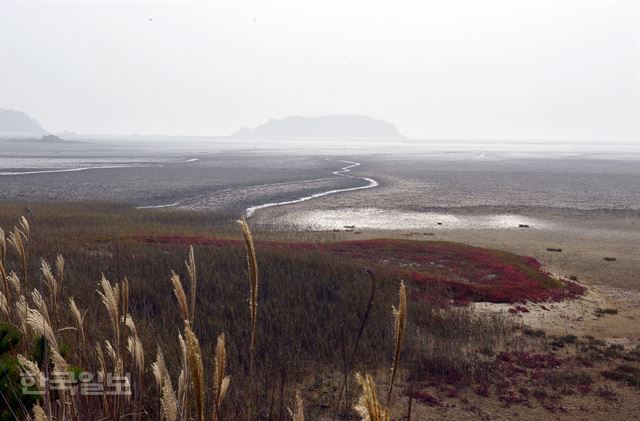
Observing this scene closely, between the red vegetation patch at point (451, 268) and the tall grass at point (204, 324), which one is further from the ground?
the tall grass at point (204, 324)

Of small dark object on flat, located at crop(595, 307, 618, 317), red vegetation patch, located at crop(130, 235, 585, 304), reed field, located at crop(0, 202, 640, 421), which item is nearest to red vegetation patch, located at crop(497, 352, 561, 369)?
reed field, located at crop(0, 202, 640, 421)

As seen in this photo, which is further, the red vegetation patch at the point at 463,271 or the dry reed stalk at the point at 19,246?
the red vegetation patch at the point at 463,271

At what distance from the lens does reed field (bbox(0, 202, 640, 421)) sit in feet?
10.2

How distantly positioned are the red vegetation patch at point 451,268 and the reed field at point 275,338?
0.12m

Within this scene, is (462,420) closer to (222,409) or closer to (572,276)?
(222,409)

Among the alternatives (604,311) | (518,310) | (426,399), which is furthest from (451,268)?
(426,399)

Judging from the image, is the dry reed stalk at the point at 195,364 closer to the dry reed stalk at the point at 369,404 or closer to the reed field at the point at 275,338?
the reed field at the point at 275,338

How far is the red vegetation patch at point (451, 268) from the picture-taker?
1471cm

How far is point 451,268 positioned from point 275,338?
35.0 feet

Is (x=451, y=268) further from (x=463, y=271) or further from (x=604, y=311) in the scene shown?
(x=604, y=311)

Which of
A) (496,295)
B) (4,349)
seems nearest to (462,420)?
(4,349)

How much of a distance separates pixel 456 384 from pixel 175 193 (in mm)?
37030

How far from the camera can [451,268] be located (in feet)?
59.4

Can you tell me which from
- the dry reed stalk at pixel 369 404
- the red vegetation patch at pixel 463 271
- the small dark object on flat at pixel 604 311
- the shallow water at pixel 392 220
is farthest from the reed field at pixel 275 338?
the shallow water at pixel 392 220
